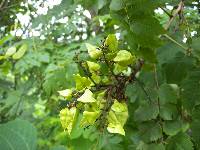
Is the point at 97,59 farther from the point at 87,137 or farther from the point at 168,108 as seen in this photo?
the point at 87,137

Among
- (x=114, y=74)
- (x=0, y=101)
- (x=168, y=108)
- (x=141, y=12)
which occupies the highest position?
(x=141, y=12)

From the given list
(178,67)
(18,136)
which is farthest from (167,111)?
(18,136)

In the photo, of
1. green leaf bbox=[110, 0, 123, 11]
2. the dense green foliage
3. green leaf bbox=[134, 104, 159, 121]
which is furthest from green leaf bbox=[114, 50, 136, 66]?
green leaf bbox=[134, 104, 159, 121]

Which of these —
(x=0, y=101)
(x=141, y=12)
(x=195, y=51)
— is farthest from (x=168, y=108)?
(x=0, y=101)

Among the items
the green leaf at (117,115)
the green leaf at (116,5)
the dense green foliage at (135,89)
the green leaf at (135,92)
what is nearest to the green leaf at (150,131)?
the dense green foliage at (135,89)

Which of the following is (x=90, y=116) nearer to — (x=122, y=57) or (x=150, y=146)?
(x=122, y=57)

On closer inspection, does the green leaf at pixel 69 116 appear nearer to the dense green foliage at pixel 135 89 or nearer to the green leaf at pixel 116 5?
the dense green foliage at pixel 135 89
